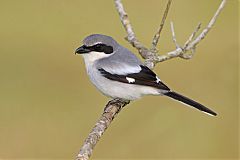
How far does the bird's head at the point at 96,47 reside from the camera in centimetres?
288

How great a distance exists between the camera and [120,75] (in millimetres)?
2873

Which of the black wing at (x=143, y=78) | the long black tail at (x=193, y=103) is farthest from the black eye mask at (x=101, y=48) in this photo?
the long black tail at (x=193, y=103)

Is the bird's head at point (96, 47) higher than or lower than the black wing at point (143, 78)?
higher

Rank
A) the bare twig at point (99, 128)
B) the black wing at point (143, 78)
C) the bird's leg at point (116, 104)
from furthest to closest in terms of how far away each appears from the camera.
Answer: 1. the black wing at point (143, 78)
2. the bird's leg at point (116, 104)
3. the bare twig at point (99, 128)

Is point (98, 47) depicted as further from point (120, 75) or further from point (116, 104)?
point (116, 104)

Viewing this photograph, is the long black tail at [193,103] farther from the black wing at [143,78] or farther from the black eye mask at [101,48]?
the black eye mask at [101,48]

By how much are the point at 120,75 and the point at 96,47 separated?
0.64ft

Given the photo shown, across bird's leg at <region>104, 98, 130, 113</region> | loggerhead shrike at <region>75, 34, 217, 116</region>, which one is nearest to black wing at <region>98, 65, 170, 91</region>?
loggerhead shrike at <region>75, 34, 217, 116</region>

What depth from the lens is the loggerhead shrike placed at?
285 cm

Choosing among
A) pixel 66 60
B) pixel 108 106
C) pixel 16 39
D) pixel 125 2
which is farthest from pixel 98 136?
pixel 125 2

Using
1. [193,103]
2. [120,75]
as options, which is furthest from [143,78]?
[193,103]

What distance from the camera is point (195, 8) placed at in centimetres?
656

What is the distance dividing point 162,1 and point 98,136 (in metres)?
4.51

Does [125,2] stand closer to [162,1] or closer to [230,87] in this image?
[162,1]
